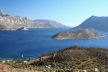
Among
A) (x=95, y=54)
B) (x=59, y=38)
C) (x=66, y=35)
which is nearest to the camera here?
(x=95, y=54)

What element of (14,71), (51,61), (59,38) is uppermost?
(14,71)

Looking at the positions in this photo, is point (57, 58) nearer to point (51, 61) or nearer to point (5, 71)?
point (51, 61)

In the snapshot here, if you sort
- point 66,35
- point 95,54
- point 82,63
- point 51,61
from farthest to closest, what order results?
point 66,35, point 95,54, point 51,61, point 82,63

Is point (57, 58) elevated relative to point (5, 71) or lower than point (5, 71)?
lower

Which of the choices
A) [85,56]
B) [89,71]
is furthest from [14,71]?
[85,56]

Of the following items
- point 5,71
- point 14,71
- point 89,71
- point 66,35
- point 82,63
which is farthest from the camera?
point 66,35

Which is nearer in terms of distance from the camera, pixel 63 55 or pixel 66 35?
pixel 63 55

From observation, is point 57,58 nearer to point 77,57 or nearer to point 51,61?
point 51,61

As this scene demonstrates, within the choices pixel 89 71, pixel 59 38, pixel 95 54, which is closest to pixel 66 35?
pixel 59 38

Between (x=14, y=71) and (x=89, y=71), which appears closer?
(x=14, y=71)
